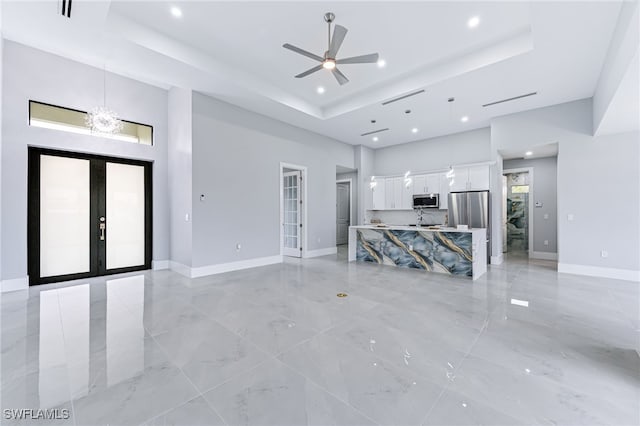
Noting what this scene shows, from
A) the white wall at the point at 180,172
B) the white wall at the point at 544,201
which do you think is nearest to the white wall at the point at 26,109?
the white wall at the point at 180,172

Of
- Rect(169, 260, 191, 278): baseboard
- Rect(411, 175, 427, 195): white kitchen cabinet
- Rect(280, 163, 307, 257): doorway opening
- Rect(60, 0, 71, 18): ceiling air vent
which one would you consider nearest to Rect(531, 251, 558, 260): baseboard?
Rect(411, 175, 427, 195): white kitchen cabinet

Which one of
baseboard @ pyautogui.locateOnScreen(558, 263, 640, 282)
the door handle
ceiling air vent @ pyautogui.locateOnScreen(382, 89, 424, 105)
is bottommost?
baseboard @ pyautogui.locateOnScreen(558, 263, 640, 282)

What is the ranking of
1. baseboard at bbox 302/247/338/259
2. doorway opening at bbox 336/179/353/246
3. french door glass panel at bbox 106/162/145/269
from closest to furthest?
french door glass panel at bbox 106/162/145/269 < baseboard at bbox 302/247/338/259 < doorway opening at bbox 336/179/353/246

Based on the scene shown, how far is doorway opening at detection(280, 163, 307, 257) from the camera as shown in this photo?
689 cm

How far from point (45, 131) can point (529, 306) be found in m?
7.76

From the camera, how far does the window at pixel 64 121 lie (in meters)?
4.26

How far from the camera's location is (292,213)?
285 inches

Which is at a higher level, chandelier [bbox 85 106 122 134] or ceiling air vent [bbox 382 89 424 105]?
ceiling air vent [bbox 382 89 424 105]

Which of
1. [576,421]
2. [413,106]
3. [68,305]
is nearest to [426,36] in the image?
[413,106]

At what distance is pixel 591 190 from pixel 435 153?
3453mm

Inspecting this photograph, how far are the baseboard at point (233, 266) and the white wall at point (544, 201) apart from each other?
282 inches

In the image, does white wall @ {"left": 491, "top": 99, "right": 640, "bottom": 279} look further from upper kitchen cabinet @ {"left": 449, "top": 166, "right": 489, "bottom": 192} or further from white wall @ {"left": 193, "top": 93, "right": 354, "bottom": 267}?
white wall @ {"left": 193, "top": 93, "right": 354, "bottom": 267}

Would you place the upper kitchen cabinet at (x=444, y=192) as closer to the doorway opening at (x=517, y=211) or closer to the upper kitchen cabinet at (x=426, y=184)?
the upper kitchen cabinet at (x=426, y=184)

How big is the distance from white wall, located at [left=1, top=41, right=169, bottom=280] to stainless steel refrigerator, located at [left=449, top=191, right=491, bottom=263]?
7.39 metres
